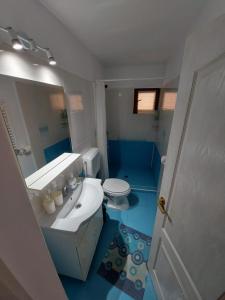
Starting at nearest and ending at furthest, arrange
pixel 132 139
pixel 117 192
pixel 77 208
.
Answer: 1. pixel 77 208
2. pixel 117 192
3. pixel 132 139

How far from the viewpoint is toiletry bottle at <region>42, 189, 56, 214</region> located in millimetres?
1084

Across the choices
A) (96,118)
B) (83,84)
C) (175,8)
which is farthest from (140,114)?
(175,8)

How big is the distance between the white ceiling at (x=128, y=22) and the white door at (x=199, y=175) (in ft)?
2.38

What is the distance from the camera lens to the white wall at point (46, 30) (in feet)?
2.60

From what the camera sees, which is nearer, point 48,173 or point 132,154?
point 48,173

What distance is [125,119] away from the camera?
3.00 m

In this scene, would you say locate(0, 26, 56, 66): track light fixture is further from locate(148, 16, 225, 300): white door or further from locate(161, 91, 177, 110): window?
locate(161, 91, 177, 110): window

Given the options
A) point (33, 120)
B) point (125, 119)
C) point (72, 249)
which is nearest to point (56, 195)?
point (72, 249)

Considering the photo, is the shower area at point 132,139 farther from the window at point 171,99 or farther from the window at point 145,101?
the window at point 171,99

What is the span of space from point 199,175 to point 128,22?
1.52 meters

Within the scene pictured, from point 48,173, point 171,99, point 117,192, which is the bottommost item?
point 117,192

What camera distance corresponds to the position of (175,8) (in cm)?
105

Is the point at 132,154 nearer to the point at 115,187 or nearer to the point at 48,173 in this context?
the point at 115,187

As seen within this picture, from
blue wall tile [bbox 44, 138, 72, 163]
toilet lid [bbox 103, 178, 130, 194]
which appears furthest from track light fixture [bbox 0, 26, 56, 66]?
toilet lid [bbox 103, 178, 130, 194]
